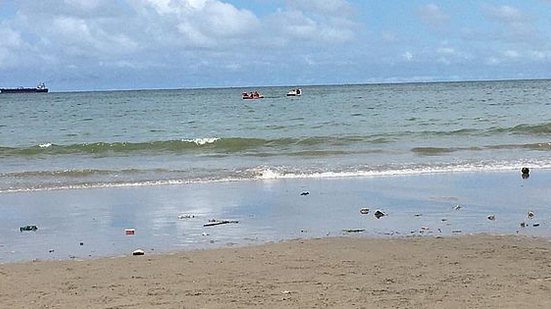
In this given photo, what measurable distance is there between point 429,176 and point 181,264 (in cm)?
901

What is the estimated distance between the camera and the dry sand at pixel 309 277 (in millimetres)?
6496

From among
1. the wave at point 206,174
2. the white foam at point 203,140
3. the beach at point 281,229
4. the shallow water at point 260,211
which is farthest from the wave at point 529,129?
the shallow water at point 260,211

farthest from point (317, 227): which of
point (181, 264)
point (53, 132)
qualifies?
point (53, 132)

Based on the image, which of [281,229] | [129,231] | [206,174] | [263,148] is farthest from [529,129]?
[129,231]

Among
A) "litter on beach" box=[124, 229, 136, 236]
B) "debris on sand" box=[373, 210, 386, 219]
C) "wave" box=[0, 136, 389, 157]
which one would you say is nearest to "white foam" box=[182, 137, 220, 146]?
"wave" box=[0, 136, 389, 157]

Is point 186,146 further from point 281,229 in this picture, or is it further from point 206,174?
point 281,229

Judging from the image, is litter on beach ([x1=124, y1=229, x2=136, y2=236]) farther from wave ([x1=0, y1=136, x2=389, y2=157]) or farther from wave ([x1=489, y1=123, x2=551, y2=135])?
wave ([x1=489, y1=123, x2=551, y2=135])

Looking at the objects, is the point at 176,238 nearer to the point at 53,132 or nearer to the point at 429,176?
the point at 429,176

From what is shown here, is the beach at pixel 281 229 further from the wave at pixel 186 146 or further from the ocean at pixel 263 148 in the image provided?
the wave at pixel 186 146

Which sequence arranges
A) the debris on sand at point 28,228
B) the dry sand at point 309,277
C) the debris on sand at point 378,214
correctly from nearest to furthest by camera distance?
1. the dry sand at point 309,277
2. the debris on sand at point 28,228
3. the debris on sand at point 378,214

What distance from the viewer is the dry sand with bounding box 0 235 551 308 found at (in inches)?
256

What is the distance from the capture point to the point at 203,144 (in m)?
26.5

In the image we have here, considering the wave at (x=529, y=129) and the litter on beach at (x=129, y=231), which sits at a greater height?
the litter on beach at (x=129, y=231)

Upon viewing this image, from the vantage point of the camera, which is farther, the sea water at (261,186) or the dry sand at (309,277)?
the sea water at (261,186)
